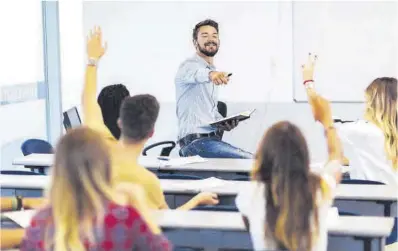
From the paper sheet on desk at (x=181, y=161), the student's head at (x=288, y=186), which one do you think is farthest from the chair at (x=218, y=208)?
the paper sheet on desk at (x=181, y=161)

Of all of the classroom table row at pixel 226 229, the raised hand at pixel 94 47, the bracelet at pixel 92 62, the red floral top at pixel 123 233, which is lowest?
the classroom table row at pixel 226 229

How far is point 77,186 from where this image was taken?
201cm

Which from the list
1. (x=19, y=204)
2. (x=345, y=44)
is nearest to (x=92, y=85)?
(x=19, y=204)

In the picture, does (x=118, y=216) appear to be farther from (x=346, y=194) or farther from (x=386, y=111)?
(x=386, y=111)

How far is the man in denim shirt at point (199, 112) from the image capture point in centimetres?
508

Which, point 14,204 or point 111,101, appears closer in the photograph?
point 14,204

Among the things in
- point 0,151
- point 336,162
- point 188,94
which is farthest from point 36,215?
point 0,151

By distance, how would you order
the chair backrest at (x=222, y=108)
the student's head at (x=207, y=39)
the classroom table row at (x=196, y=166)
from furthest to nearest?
1. the chair backrest at (x=222, y=108)
2. the student's head at (x=207, y=39)
3. the classroom table row at (x=196, y=166)

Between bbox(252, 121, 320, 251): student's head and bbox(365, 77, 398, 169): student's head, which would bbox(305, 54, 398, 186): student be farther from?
bbox(252, 121, 320, 251): student's head

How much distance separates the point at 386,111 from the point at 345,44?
2612 millimetres

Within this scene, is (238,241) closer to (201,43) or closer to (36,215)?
(36,215)

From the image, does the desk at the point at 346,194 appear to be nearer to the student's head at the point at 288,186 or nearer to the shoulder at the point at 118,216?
the student's head at the point at 288,186

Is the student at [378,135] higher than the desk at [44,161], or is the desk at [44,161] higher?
the student at [378,135]

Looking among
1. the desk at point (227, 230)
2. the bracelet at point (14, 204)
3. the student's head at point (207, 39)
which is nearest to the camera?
the desk at point (227, 230)
